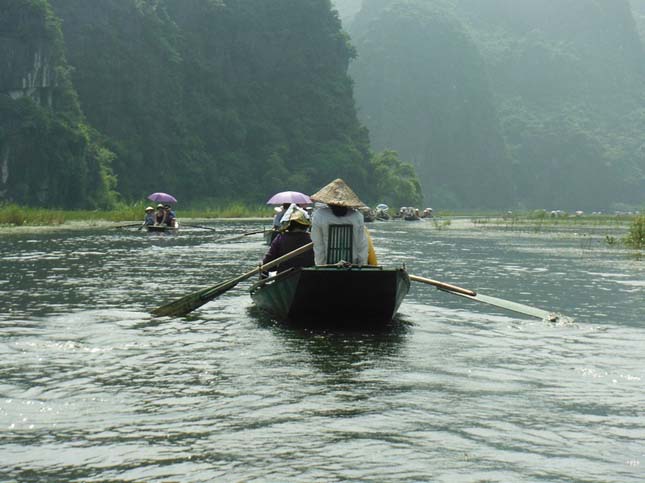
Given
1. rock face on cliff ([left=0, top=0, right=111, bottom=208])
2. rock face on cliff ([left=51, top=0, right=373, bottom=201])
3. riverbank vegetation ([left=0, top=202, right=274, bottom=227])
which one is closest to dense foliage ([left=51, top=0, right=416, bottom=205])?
rock face on cliff ([left=51, top=0, right=373, bottom=201])

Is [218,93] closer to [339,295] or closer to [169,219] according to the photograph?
[169,219]

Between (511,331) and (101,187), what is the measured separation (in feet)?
176

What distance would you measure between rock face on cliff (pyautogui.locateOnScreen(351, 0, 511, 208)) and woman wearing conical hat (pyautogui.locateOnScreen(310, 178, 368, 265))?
145m

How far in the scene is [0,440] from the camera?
241 inches

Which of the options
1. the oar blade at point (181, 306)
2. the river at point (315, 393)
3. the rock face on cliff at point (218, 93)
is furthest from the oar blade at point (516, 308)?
the rock face on cliff at point (218, 93)

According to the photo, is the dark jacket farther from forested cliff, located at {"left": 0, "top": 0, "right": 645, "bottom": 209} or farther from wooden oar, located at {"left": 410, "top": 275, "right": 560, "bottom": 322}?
forested cliff, located at {"left": 0, "top": 0, "right": 645, "bottom": 209}

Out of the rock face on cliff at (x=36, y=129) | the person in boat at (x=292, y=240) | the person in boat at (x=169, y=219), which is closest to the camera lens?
the person in boat at (x=292, y=240)

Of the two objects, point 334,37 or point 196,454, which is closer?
point 196,454

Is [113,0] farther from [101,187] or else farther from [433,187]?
[433,187]

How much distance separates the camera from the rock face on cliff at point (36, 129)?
5616cm

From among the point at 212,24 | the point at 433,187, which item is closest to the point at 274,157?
the point at 212,24

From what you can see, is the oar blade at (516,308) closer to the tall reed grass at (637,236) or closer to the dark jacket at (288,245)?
the dark jacket at (288,245)

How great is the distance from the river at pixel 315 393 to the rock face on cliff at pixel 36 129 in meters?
43.6

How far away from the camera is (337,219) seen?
11.0 meters
